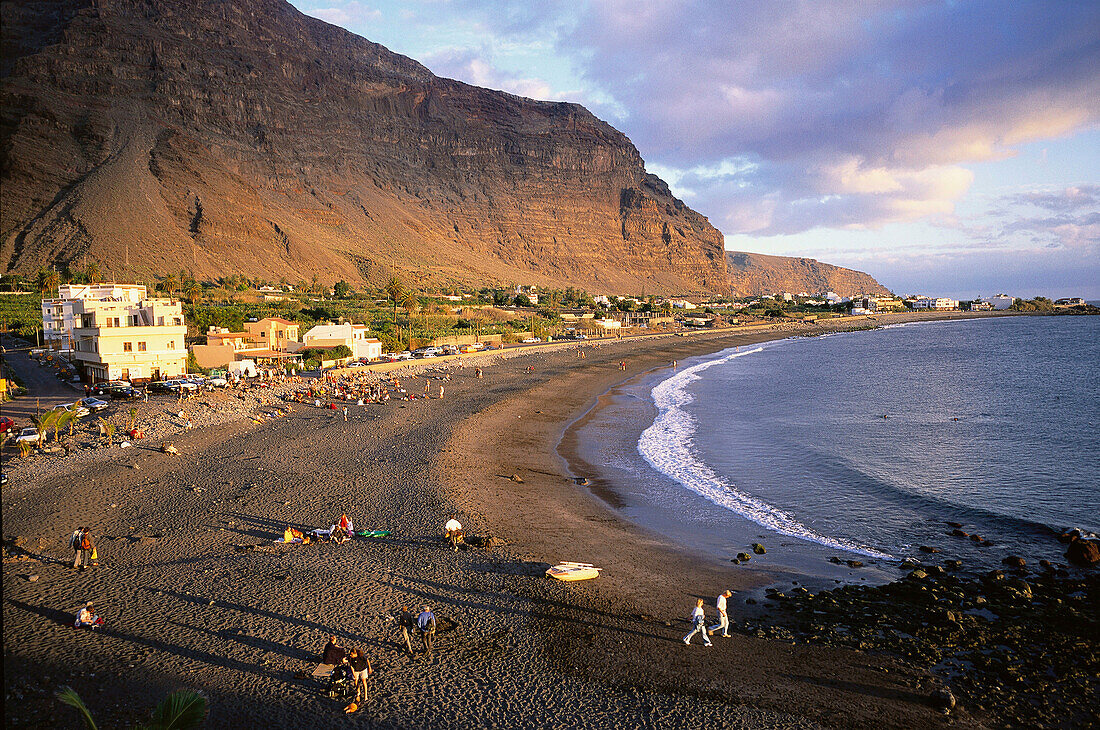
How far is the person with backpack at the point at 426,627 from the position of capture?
1191 cm

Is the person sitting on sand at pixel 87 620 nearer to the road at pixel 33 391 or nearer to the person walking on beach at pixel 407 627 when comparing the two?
the person walking on beach at pixel 407 627

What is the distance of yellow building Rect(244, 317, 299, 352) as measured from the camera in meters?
53.9

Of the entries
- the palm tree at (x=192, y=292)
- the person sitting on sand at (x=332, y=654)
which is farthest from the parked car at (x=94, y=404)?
the palm tree at (x=192, y=292)

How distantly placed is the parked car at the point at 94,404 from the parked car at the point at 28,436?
15.5 feet

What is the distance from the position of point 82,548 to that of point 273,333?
43210 millimetres

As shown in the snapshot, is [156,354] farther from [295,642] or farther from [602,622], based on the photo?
[602,622]

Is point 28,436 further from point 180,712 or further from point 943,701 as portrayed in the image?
point 943,701

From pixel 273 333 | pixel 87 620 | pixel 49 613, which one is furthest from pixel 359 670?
pixel 273 333

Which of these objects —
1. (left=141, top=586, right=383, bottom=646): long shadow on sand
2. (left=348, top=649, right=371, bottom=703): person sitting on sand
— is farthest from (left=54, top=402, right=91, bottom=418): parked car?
(left=348, top=649, right=371, bottom=703): person sitting on sand

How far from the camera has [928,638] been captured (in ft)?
42.0

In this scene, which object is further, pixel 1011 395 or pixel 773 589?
pixel 1011 395

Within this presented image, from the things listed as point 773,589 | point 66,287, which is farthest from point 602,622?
point 66,287

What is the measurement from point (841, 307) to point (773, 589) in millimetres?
189559

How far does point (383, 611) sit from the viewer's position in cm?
1318
